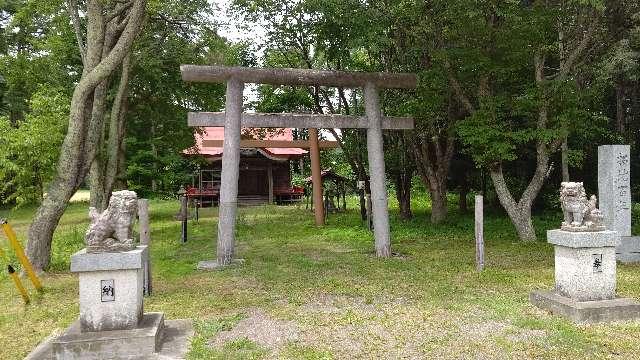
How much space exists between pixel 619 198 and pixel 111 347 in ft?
33.2

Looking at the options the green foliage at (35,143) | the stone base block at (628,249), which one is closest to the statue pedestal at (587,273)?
the stone base block at (628,249)

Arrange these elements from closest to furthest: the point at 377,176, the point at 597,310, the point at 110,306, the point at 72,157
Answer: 1. the point at 110,306
2. the point at 597,310
3. the point at 72,157
4. the point at 377,176

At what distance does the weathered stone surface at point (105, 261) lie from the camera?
5648 mm

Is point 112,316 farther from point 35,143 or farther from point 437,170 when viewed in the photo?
point 437,170

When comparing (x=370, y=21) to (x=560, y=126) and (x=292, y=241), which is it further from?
(x=292, y=241)

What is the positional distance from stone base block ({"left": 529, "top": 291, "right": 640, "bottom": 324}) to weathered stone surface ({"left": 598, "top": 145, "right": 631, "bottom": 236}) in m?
4.38

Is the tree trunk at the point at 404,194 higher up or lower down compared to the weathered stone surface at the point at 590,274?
higher up

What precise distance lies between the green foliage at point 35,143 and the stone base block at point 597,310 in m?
14.6

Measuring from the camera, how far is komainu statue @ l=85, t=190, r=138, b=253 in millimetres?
5801

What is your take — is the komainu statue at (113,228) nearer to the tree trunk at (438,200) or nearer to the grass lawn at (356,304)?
the grass lawn at (356,304)

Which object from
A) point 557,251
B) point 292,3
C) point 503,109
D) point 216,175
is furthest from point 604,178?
point 216,175

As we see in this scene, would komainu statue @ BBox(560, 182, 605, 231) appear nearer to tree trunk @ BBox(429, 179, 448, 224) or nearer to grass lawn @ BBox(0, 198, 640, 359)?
grass lawn @ BBox(0, 198, 640, 359)

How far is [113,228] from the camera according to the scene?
5.93 meters

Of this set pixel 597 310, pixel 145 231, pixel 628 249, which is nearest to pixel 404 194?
pixel 628 249
